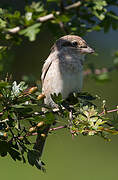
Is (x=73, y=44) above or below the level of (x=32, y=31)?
below

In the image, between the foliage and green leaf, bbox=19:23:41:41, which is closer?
the foliage

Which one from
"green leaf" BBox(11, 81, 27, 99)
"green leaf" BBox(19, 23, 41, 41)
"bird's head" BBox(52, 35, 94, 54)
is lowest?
"bird's head" BBox(52, 35, 94, 54)

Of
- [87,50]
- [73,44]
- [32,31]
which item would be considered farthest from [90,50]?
[32,31]

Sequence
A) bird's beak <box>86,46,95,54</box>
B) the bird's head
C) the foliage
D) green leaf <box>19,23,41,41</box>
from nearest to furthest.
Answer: the foliage, green leaf <box>19,23,41,41</box>, bird's beak <box>86,46,95,54</box>, the bird's head

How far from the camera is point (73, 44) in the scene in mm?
3424

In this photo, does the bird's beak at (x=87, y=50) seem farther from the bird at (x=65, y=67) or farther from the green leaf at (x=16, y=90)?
the green leaf at (x=16, y=90)

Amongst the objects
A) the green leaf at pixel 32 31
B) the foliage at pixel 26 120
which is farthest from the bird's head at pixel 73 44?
the foliage at pixel 26 120

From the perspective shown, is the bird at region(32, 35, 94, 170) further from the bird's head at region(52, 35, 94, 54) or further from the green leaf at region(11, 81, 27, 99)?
the green leaf at region(11, 81, 27, 99)

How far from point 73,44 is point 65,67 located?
0.19 metres

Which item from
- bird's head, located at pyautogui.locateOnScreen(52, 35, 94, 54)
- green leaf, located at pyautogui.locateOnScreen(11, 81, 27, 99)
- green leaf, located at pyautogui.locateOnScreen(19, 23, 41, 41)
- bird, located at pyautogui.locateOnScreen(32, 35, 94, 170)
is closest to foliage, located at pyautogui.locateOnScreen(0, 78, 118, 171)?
green leaf, located at pyautogui.locateOnScreen(11, 81, 27, 99)

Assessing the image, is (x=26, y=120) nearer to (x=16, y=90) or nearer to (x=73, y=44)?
(x=16, y=90)

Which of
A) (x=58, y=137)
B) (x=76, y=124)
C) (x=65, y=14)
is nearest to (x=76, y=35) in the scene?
(x=65, y=14)

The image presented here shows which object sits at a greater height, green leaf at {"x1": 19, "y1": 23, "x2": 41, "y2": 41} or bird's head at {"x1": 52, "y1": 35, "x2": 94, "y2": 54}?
green leaf at {"x1": 19, "y1": 23, "x2": 41, "y2": 41}

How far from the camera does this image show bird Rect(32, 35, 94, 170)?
3.33 metres
